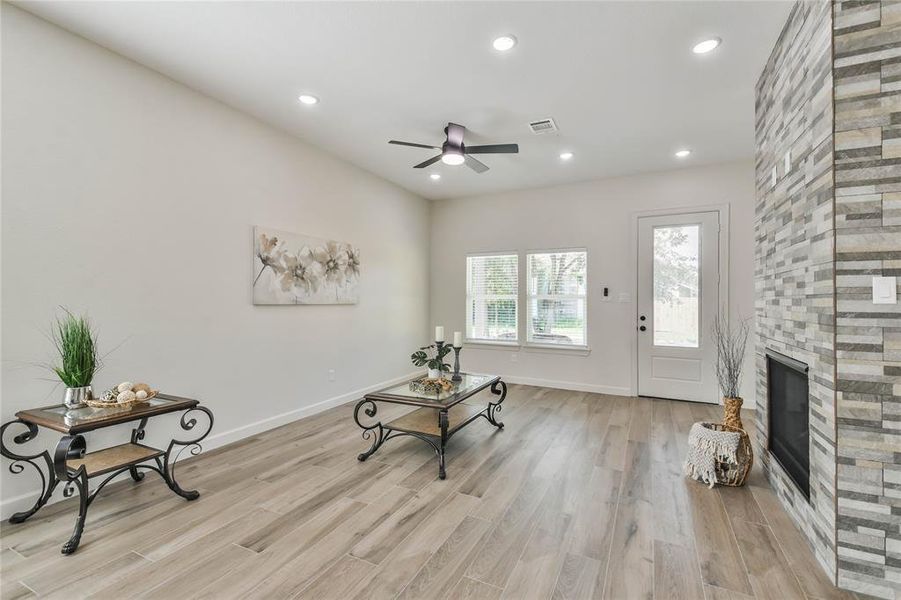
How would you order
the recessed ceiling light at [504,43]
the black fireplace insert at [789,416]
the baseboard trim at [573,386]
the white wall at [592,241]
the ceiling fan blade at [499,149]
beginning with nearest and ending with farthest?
the black fireplace insert at [789,416], the recessed ceiling light at [504,43], the ceiling fan blade at [499,149], the white wall at [592,241], the baseboard trim at [573,386]

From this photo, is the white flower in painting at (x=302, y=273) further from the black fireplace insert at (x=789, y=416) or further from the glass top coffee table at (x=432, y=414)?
the black fireplace insert at (x=789, y=416)

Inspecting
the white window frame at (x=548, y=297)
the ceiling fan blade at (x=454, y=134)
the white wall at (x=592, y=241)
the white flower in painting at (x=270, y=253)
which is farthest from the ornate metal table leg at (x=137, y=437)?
the white window frame at (x=548, y=297)

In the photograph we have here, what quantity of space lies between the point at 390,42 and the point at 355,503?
2.92 metres

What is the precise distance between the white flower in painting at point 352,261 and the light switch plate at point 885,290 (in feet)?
14.1

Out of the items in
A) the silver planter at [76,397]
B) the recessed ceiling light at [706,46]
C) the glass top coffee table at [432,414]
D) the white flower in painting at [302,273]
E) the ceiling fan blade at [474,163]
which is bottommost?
the glass top coffee table at [432,414]

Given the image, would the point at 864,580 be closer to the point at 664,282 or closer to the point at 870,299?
the point at 870,299

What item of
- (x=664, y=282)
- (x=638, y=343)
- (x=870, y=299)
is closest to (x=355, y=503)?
(x=870, y=299)

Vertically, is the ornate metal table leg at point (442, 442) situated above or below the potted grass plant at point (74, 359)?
below

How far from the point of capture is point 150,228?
9.47 ft

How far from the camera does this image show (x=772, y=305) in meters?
Answer: 2.55

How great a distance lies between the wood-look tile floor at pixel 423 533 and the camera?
175 centimetres

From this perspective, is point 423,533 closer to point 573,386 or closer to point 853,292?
point 853,292

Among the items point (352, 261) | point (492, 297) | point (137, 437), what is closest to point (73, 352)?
point (137, 437)

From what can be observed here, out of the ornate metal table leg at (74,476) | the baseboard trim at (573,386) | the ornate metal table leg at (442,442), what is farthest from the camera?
the baseboard trim at (573,386)
